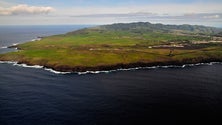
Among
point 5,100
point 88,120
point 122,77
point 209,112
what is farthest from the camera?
point 122,77

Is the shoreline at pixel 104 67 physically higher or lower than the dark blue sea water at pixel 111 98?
higher

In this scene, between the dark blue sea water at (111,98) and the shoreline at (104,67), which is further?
the shoreline at (104,67)

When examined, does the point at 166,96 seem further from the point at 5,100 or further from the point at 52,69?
the point at 52,69

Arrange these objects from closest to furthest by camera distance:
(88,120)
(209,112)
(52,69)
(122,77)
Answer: (88,120), (209,112), (122,77), (52,69)

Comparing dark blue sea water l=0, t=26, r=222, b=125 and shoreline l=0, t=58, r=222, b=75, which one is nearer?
dark blue sea water l=0, t=26, r=222, b=125

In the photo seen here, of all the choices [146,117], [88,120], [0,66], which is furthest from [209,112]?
[0,66]

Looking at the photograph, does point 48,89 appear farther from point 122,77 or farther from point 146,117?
point 146,117

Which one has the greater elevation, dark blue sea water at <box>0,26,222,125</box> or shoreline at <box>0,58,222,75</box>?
shoreline at <box>0,58,222,75</box>

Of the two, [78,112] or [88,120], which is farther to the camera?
[78,112]
